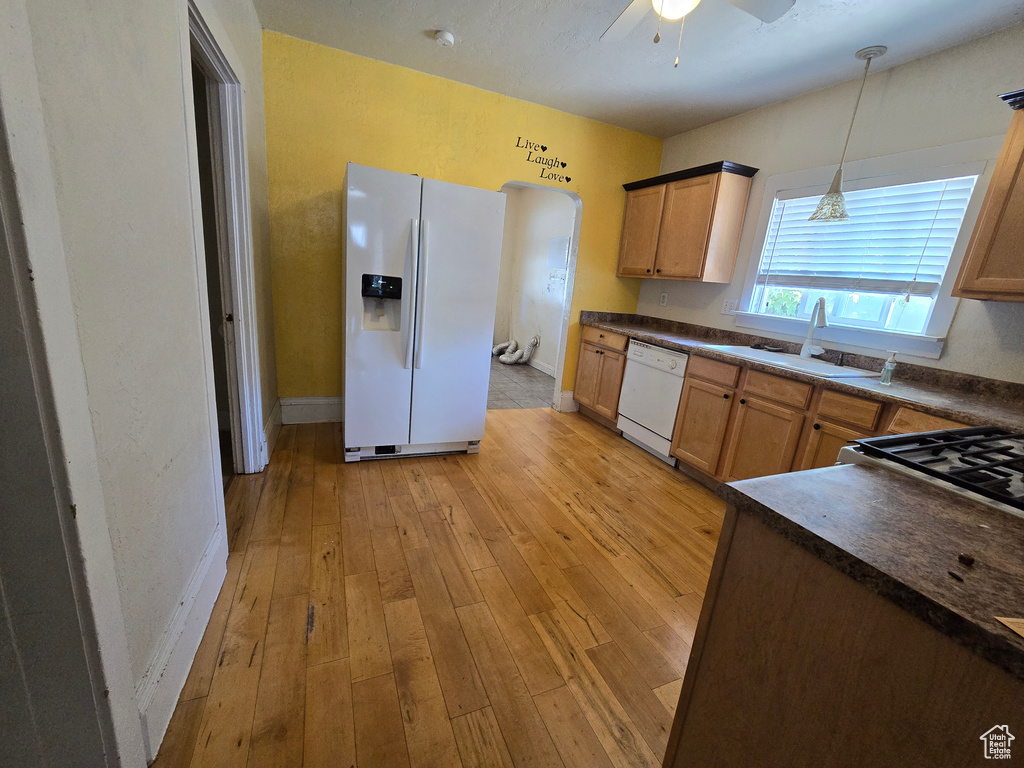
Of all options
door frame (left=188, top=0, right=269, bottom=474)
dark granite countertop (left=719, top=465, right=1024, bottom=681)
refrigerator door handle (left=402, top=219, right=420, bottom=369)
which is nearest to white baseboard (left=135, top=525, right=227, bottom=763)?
door frame (left=188, top=0, right=269, bottom=474)

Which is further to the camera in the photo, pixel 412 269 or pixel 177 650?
pixel 412 269

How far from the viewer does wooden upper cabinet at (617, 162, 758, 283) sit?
300 centimetres

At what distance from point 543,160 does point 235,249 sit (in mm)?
2461

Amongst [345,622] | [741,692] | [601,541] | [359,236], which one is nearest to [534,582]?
[601,541]

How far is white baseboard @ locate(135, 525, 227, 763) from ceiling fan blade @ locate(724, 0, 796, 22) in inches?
104

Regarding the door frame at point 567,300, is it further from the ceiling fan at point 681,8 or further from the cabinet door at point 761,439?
the ceiling fan at point 681,8

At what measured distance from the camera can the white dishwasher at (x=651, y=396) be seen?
9.59 feet

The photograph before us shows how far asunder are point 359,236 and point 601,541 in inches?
84.1

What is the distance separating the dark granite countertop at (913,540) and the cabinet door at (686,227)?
2.64 metres

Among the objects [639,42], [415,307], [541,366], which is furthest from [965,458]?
[541,366]

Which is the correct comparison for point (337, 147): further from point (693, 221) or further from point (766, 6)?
point (693, 221)

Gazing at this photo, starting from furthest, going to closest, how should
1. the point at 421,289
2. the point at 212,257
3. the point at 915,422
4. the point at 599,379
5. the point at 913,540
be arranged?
the point at 599,379, the point at 212,257, the point at 421,289, the point at 915,422, the point at 913,540

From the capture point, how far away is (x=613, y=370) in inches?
138

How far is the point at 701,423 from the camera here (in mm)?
2693
